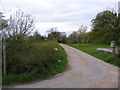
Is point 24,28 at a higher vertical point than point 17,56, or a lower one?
higher

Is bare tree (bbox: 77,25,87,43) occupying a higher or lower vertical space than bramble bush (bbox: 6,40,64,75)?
higher

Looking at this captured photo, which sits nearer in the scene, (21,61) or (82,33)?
(21,61)

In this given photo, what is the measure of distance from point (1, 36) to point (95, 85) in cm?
636

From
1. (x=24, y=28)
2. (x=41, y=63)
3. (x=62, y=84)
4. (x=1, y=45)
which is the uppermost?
(x=24, y=28)

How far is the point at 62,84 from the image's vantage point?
736cm

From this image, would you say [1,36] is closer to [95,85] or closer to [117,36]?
[95,85]

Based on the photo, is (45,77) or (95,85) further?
(45,77)

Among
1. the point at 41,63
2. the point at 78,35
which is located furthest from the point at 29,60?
the point at 78,35

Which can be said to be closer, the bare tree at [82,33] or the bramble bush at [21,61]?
the bramble bush at [21,61]

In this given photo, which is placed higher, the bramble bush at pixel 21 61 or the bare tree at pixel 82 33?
the bare tree at pixel 82 33

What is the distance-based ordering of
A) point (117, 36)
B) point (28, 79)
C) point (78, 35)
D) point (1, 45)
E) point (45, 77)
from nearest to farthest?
1. point (28, 79)
2. point (45, 77)
3. point (1, 45)
4. point (117, 36)
5. point (78, 35)

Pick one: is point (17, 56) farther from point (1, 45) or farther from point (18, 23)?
point (18, 23)

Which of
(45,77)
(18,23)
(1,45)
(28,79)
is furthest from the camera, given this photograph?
(18,23)

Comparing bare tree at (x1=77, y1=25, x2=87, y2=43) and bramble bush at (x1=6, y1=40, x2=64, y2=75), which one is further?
bare tree at (x1=77, y1=25, x2=87, y2=43)
